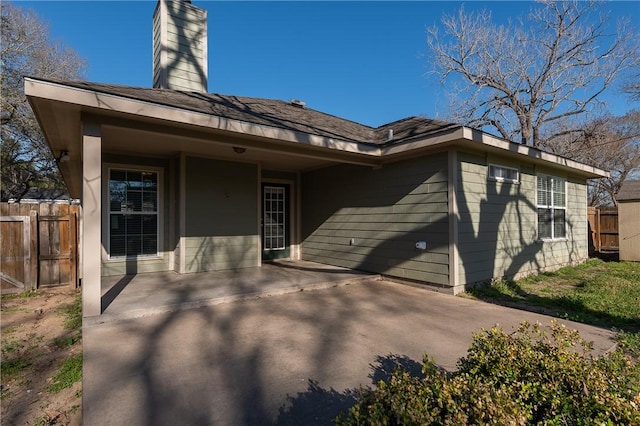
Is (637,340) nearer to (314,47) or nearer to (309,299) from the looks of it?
(309,299)

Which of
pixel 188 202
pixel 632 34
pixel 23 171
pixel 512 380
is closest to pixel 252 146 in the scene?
pixel 188 202

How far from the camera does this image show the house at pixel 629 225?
917 centimetres

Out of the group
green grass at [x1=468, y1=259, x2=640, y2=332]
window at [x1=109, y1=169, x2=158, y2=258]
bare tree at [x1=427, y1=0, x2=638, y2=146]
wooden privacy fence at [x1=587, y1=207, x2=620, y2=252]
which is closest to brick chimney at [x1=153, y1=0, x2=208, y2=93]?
window at [x1=109, y1=169, x2=158, y2=258]

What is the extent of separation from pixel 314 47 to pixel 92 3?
19.4ft

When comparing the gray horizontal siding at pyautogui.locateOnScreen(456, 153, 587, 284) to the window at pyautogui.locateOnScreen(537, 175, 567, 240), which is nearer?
the gray horizontal siding at pyautogui.locateOnScreen(456, 153, 587, 284)

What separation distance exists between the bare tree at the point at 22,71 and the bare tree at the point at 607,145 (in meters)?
24.1

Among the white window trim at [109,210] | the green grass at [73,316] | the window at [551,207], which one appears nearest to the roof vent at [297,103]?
the white window trim at [109,210]

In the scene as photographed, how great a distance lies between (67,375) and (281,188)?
256 inches

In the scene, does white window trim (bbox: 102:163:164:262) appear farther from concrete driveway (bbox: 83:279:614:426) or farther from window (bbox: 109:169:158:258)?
concrete driveway (bbox: 83:279:614:426)

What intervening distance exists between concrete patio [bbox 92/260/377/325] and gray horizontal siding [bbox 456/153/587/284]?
207 centimetres

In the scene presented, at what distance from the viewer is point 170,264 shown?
686 centimetres

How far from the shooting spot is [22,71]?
14.6 meters

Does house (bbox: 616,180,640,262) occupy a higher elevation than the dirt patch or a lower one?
higher

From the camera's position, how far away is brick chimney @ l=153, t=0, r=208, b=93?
279 inches
